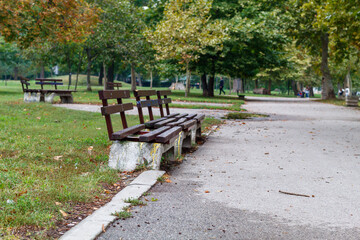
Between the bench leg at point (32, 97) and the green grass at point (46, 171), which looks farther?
the bench leg at point (32, 97)

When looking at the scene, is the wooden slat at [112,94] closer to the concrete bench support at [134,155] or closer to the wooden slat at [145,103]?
the wooden slat at [145,103]

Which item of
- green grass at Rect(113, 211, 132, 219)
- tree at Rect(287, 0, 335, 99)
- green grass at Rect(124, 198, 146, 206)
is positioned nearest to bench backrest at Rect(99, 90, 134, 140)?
green grass at Rect(124, 198, 146, 206)

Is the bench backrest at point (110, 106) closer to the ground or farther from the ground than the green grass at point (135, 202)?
farther from the ground

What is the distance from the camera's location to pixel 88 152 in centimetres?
676

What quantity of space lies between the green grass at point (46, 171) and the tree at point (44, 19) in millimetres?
3564

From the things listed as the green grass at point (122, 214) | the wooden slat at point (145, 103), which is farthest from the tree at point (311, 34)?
the green grass at point (122, 214)

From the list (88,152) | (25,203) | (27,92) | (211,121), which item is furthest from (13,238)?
(27,92)

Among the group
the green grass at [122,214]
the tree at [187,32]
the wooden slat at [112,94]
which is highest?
the tree at [187,32]

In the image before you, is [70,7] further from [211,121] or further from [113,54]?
[113,54]

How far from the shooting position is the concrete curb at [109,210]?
11.0 ft

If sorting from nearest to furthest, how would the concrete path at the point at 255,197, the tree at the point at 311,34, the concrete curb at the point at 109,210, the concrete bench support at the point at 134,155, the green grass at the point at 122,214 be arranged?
the concrete curb at the point at 109,210, the concrete path at the point at 255,197, the green grass at the point at 122,214, the concrete bench support at the point at 134,155, the tree at the point at 311,34

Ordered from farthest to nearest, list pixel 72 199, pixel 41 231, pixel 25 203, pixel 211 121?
pixel 211 121 → pixel 72 199 → pixel 25 203 → pixel 41 231

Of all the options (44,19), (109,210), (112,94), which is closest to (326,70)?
(44,19)

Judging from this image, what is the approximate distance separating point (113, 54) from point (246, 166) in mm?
29855
